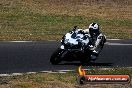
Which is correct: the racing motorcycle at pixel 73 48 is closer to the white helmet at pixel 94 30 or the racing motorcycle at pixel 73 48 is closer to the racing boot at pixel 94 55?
the racing boot at pixel 94 55

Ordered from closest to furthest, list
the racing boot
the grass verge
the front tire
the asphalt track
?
the asphalt track < the front tire < the racing boot < the grass verge

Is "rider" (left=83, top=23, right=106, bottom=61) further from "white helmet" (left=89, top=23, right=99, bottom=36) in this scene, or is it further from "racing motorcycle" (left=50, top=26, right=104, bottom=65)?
"racing motorcycle" (left=50, top=26, right=104, bottom=65)

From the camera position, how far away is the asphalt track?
20.0 metres

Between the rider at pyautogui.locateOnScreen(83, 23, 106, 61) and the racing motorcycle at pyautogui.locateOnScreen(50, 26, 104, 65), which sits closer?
the racing motorcycle at pyautogui.locateOnScreen(50, 26, 104, 65)

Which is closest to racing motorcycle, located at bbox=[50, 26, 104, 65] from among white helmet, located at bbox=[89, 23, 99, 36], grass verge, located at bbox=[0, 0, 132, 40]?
white helmet, located at bbox=[89, 23, 99, 36]

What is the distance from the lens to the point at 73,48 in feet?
67.0

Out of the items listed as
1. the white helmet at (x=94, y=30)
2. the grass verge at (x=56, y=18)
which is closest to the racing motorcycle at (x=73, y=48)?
the white helmet at (x=94, y=30)

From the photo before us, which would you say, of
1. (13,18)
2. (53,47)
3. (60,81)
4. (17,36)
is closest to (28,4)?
(13,18)

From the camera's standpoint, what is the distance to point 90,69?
2000 centimetres

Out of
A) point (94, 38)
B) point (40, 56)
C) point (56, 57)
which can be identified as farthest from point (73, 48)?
point (40, 56)

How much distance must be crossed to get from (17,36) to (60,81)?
11.0m

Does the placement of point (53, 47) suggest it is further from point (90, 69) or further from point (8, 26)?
point (8, 26)

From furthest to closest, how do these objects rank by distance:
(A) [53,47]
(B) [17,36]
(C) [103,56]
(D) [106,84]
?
(B) [17,36], (A) [53,47], (C) [103,56], (D) [106,84]

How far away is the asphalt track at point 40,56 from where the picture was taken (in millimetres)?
20047
